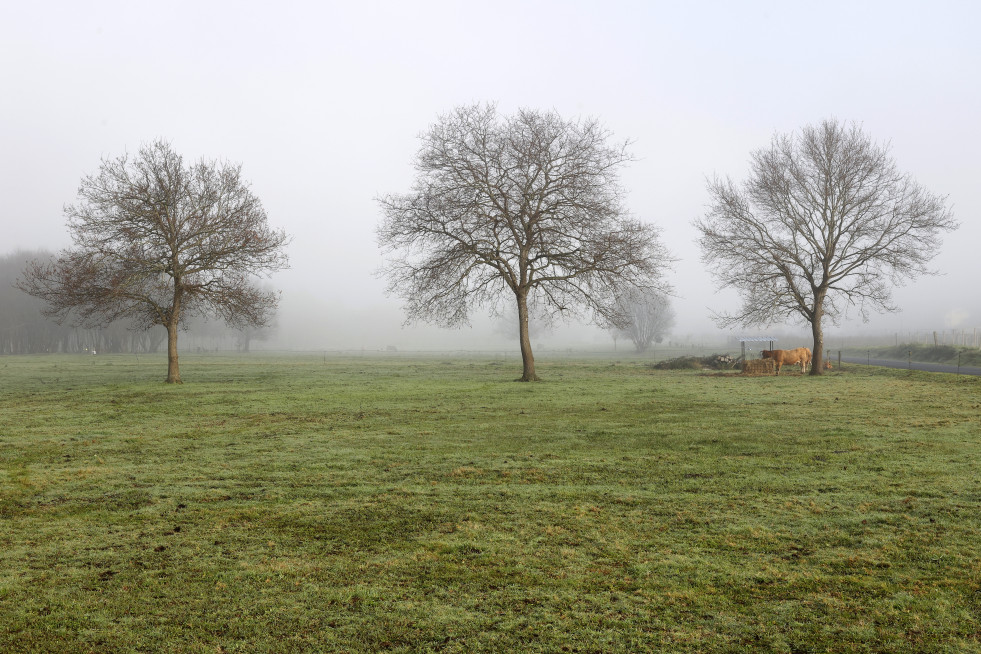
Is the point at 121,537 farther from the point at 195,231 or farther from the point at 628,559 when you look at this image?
the point at 195,231

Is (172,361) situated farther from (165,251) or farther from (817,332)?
(817,332)

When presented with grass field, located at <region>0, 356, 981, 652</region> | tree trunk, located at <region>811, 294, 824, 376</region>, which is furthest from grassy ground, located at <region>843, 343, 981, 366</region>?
grass field, located at <region>0, 356, 981, 652</region>

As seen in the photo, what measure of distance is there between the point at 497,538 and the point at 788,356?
3280cm

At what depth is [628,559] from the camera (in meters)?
5.83

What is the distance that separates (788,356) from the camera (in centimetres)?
3494

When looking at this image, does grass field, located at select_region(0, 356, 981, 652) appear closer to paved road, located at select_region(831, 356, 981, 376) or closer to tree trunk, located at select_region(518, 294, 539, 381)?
tree trunk, located at select_region(518, 294, 539, 381)

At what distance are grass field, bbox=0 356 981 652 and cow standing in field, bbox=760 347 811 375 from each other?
20790mm

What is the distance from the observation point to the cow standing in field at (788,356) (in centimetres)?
3434

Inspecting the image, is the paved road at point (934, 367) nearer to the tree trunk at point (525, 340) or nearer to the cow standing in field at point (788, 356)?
the cow standing in field at point (788, 356)

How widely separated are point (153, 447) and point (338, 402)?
26.0ft

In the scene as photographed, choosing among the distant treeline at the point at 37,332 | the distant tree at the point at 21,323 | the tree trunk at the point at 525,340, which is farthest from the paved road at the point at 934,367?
the distant tree at the point at 21,323

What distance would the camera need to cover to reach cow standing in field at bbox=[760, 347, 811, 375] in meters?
34.3

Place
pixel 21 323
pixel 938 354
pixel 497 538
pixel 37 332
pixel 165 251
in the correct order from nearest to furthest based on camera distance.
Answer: pixel 497 538 < pixel 165 251 < pixel 938 354 < pixel 21 323 < pixel 37 332

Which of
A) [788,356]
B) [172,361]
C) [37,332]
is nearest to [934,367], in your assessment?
[788,356]
